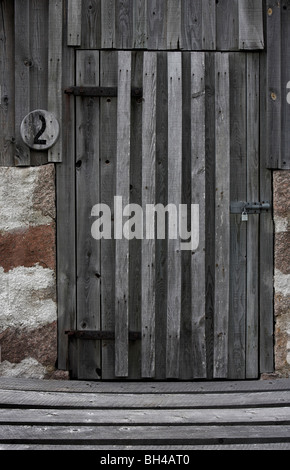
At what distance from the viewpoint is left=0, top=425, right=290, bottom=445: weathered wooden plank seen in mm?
2746

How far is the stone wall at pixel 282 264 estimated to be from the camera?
3924 mm

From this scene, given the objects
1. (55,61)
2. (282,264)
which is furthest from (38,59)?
(282,264)

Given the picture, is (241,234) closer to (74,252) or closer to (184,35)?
(74,252)

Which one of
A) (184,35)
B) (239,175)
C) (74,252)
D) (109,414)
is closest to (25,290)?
(74,252)

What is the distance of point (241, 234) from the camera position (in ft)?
13.1

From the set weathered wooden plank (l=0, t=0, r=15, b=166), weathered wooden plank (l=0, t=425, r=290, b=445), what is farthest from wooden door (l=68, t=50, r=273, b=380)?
weathered wooden plank (l=0, t=425, r=290, b=445)

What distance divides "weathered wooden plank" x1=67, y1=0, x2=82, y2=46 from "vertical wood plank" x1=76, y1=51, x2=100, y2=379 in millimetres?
91

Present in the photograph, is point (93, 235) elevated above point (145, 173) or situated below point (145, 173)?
below

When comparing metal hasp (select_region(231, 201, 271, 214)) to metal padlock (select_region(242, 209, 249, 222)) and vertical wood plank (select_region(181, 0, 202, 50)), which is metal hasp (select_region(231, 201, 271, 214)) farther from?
vertical wood plank (select_region(181, 0, 202, 50))

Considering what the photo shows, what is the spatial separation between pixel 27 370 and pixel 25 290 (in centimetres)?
56

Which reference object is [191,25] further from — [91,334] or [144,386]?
[144,386]

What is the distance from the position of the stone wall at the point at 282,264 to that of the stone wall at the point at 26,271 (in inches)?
62.2
